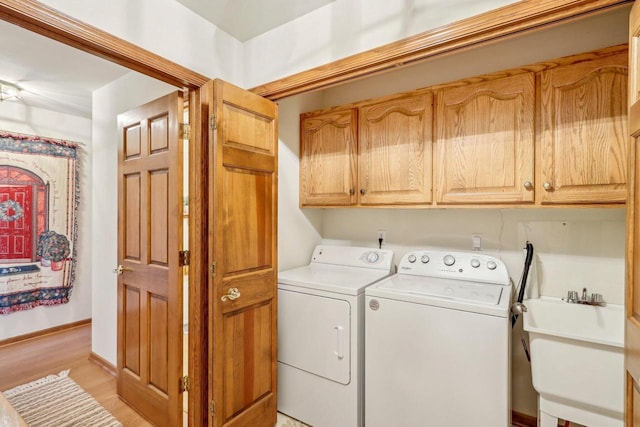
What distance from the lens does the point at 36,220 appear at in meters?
3.27

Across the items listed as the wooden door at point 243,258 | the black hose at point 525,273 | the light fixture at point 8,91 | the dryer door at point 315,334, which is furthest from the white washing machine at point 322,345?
the light fixture at point 8,91

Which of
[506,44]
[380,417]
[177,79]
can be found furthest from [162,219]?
[506,44]

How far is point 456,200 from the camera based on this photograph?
191 cm

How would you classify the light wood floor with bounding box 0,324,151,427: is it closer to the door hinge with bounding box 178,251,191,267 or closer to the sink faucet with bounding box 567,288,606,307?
the door hinge with bounding box 178,251,191,267

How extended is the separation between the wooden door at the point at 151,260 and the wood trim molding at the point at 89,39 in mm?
174

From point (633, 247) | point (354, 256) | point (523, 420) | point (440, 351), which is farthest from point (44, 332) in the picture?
point (633, 247)

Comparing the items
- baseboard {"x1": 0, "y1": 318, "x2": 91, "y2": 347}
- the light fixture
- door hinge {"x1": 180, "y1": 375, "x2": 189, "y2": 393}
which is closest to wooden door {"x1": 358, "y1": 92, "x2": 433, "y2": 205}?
door hinge {"x1": 180, "y1": 375, "x2": 189, "y2": 393}

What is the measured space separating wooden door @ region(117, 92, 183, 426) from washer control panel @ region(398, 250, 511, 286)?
1540 mm

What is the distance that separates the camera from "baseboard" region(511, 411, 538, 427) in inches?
76.1

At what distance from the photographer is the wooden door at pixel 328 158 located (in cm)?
233

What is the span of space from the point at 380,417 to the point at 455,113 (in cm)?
184

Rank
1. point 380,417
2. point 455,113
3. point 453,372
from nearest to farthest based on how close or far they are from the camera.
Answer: point 453,372 → point 380,417 → point 455,113

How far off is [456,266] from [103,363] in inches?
120

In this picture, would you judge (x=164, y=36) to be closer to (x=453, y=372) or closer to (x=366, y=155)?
(x=366, y=155)
